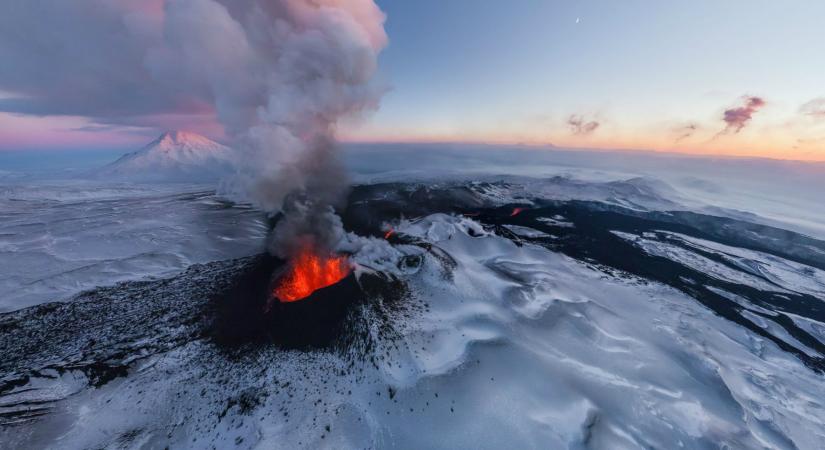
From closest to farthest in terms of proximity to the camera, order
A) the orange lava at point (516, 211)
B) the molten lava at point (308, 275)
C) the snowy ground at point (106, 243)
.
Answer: the molten lava at point (308, 275), the snowy ground at point (106, 243), the orange lava at point (516, 211)

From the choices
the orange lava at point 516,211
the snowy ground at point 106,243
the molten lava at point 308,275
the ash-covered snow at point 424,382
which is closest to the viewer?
the ash-covered snow at point 424,382

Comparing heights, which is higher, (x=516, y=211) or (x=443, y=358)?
(x=443, y=358)

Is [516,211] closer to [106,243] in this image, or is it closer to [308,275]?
[308,275]

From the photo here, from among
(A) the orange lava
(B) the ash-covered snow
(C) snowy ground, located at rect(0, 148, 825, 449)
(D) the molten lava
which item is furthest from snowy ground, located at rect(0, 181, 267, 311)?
(A) the orange lava

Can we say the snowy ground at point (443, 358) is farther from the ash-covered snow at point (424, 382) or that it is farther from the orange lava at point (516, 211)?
the orange lava at point (516, 211)

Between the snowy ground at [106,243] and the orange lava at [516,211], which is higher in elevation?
the snowy ground at [106,243]

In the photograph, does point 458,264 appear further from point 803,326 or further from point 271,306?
point 803,326

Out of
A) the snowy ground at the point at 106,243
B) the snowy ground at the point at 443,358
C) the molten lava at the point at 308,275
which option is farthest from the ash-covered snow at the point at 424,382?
the snowy ground at the point at 106,243

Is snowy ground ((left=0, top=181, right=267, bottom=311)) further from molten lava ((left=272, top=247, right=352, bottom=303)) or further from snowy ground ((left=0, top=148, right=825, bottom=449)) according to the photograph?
molten lava ((left=272, top=247, right=352, bottom=303))

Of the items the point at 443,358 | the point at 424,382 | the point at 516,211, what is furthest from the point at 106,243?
the point at 516,211

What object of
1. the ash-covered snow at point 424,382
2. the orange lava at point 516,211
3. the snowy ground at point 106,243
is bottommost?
the orange lava at point 516,211
